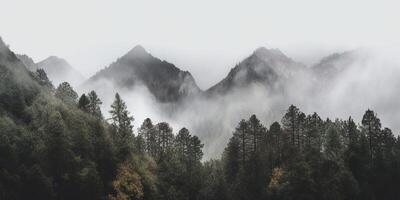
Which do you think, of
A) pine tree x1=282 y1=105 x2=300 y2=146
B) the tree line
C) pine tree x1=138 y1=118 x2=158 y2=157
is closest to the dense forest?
the tree line

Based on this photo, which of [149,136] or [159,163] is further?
[149,136]

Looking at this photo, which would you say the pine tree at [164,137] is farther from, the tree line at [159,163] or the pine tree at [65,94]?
the pine tree at [65,94]

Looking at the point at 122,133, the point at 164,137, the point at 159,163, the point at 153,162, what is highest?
the point at 164,137

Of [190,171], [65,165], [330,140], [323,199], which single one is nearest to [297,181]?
[323,199]

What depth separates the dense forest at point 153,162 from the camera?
10000cm

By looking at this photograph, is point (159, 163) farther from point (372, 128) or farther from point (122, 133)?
point (372, 128)

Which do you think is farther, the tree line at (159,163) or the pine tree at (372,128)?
the pine tree at (372,128)

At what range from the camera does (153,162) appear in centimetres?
13138

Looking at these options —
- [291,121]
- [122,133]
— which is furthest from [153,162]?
[291,121]

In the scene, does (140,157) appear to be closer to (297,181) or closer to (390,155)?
(297,181)

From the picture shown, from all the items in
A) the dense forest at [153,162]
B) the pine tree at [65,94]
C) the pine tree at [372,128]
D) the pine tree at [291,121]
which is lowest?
the dense forest at [153,162]

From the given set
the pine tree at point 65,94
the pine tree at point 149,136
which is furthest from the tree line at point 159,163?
the pine tree at point 149,136

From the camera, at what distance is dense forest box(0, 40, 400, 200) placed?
100 meters

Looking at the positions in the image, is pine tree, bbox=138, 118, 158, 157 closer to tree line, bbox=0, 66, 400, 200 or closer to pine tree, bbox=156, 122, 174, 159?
pine tree, bbox=156, 122, 174, 159
